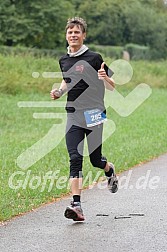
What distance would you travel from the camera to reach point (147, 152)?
1352 cm

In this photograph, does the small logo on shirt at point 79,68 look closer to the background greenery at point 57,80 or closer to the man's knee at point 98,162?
the man's knee at point 98,162

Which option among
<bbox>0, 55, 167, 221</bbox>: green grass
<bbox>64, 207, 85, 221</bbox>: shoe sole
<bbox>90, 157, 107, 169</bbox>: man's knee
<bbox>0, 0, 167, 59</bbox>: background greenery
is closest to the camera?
<bbox>64, 207, 85, 221</bbox>: shoe sole

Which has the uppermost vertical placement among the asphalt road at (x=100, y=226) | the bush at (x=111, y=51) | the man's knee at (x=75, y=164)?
the man's knee at (x=75, y=164)

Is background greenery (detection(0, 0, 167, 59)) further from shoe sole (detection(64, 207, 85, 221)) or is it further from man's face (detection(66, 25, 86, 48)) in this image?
shoe sole (detection(64, 207, 85, 221))

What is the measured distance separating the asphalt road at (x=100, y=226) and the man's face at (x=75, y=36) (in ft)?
5.92

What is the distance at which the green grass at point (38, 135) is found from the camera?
875 cm

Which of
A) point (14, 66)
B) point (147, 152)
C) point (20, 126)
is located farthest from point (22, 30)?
point (147, 152)

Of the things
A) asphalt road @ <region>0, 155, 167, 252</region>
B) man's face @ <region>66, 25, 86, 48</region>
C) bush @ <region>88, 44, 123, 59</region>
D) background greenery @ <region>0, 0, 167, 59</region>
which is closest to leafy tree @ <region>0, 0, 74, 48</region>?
background greenery @ <region>0, 0, 167, 59</region>

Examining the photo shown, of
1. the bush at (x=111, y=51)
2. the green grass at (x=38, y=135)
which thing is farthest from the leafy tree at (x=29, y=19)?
the green grass at (x=38, y=135)

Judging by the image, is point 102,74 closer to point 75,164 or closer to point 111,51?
point 75,164

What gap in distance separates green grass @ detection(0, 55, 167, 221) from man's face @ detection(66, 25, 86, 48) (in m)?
1.92

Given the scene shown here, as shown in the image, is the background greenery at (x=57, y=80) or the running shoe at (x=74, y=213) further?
the background greenery at (x=57, y=80)

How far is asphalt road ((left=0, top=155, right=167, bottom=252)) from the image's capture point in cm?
598

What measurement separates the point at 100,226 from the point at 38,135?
9.92 meters
